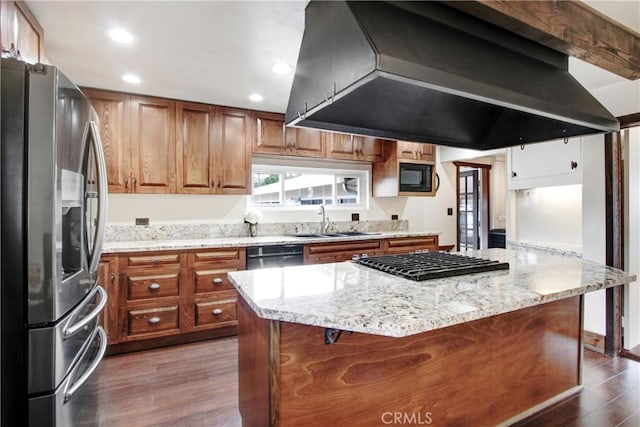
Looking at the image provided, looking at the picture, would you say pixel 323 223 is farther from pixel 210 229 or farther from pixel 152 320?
pixel 152 320

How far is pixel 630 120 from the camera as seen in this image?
8.55 feet

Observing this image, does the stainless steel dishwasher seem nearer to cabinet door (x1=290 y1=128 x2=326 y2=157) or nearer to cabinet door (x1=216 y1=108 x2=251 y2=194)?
cabinet door (x1=216 y1=108 x2=251 y2=194)

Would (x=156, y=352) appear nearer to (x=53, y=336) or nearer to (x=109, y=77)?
(x=53, y=336)

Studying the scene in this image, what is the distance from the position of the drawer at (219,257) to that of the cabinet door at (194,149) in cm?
70

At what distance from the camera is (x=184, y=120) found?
10.5ft

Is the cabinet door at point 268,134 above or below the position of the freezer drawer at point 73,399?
above

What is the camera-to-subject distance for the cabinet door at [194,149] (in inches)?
125

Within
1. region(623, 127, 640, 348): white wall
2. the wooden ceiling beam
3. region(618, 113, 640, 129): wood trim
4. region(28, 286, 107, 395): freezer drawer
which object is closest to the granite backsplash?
region(28, 286, 107, 395): freezer drawer

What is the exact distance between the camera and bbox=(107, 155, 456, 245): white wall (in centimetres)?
324

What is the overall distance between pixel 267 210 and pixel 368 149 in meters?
1.51

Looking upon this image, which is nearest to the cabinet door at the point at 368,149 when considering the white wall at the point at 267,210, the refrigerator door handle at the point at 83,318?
the white wall at the point at 267,210

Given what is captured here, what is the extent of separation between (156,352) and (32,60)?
227cm

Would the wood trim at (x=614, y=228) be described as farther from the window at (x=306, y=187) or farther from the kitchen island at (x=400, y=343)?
the window at (x=306, y=187)

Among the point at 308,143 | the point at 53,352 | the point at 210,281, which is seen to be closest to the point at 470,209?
the point at 308,143
